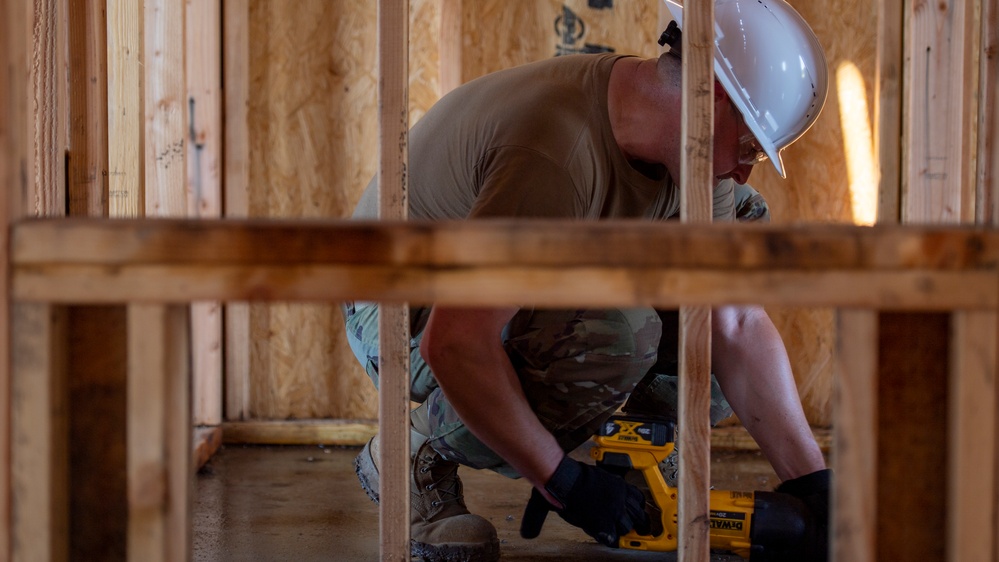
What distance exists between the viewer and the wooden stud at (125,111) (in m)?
2.81

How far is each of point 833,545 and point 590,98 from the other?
1347 millimetres

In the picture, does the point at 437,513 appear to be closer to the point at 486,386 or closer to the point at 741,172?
the point at 486,386

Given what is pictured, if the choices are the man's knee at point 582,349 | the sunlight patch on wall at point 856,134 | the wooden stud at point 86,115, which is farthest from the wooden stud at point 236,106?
the sunlight patch on wall at point 856,134

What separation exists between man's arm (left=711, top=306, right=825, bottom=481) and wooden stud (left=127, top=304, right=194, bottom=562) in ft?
5.35

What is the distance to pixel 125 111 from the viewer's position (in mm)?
2828

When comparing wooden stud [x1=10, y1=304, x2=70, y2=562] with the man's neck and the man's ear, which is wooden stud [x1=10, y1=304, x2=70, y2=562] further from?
the man's ear

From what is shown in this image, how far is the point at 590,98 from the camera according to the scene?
6.64ft

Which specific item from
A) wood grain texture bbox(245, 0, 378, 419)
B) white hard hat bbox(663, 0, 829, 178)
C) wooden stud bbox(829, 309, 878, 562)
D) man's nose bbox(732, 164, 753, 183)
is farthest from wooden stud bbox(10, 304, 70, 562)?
wood grain texture bbox(245, 0, 378, 419)

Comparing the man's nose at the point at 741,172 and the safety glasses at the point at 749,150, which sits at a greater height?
the safety glasses at the point at 749,150

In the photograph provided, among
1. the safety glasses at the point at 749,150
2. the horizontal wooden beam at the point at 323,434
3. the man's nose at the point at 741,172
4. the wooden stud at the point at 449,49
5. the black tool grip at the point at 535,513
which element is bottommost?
the horizontal wooden beam at the point at 323,434

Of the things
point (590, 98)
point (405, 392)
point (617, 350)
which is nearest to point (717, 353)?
point (617, 350)

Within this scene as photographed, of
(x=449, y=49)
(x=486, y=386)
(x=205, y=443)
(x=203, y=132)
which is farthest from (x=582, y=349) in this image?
(x=203, y=132)

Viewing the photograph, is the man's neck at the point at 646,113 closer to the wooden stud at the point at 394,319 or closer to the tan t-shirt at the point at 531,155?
the tan t-shirt at the point at 531,155

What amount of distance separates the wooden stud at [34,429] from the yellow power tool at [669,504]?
146cm
